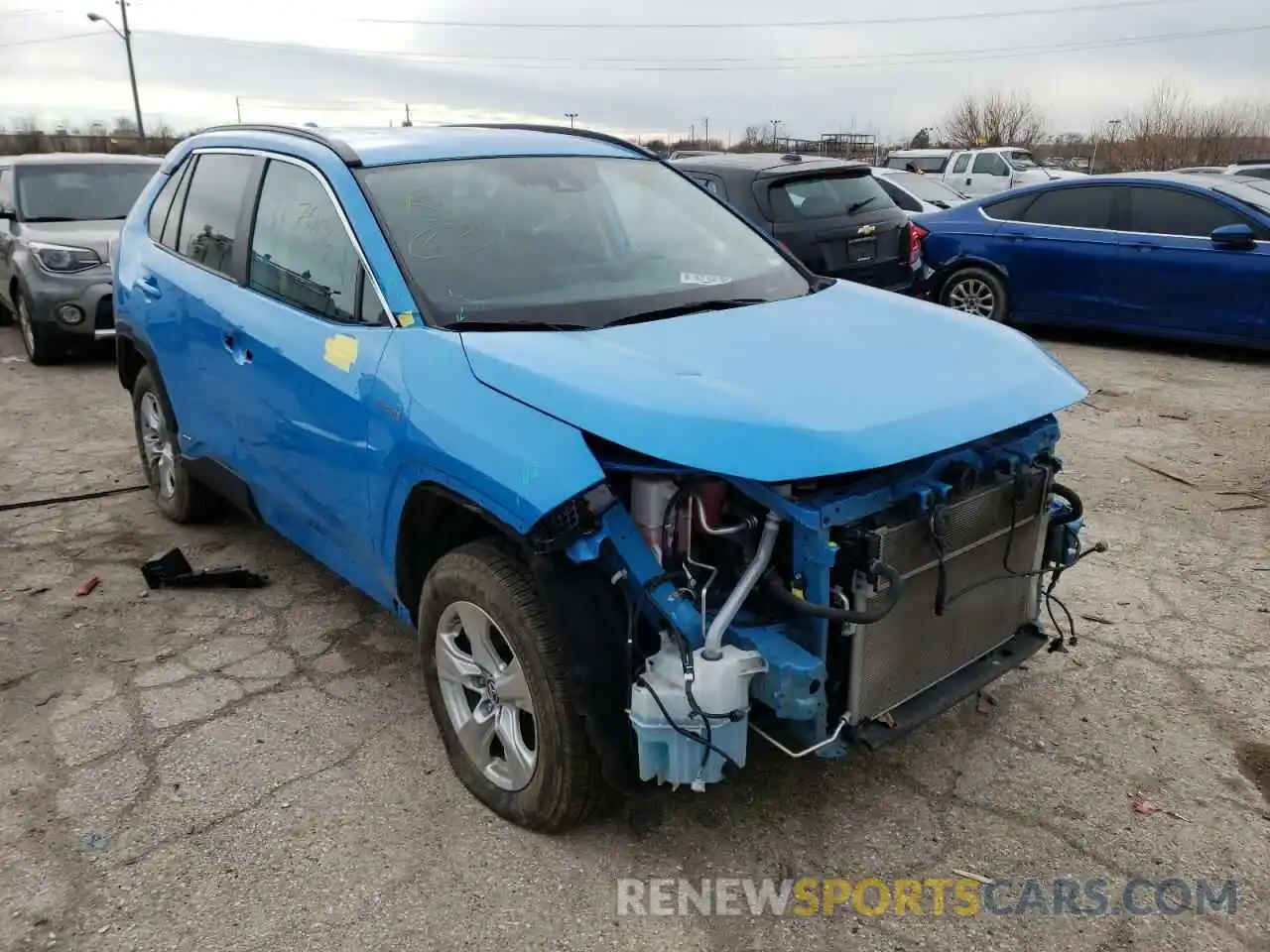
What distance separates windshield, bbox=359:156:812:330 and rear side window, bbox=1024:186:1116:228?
6078 millimetres

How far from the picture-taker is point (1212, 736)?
3.26m

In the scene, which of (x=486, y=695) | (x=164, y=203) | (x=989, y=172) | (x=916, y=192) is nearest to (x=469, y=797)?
(x=486, y=695)

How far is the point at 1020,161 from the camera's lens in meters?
22.2

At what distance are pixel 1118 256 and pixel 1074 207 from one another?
68 centimetres

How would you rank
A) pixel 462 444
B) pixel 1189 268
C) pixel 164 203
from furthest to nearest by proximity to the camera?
pixel 1189 268 → pixel 164 203 → pixel 462 444

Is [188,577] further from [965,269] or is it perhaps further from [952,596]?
[965,269]

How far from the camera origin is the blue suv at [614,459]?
2420 millimetres

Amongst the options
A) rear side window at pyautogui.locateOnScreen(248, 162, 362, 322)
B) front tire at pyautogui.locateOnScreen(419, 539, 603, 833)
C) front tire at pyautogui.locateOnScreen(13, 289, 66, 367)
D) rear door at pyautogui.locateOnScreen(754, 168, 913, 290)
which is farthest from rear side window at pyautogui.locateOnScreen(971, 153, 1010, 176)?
front tire at pyautogui.locateOnScreen(419, 539, 603, 833)

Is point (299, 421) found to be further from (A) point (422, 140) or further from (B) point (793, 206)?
(B) point (793, 206)

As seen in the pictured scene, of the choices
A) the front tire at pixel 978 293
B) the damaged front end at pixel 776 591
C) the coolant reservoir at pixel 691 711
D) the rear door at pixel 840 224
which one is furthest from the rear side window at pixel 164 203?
the front tire at pixel 978 293

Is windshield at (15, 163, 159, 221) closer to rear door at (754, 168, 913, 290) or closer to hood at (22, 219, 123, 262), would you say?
hood at (22, 219, 123, 262)

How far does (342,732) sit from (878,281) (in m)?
6.34

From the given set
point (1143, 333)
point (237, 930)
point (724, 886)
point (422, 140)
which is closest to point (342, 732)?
point (237, 930)

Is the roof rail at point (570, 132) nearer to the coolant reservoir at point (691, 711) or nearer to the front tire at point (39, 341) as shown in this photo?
the coolant reservoir at point (691, 711)
